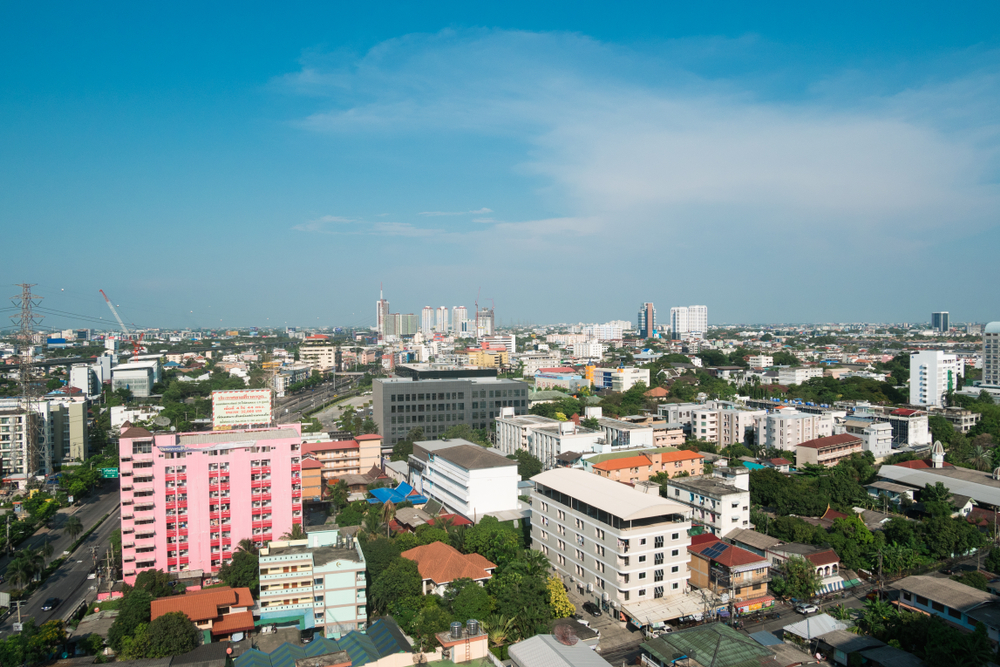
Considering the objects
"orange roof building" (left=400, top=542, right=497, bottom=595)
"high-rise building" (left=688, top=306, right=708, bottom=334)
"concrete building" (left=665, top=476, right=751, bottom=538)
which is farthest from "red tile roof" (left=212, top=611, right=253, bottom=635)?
"high-rise building" (left=688, top=306, right=708, bottom=334)

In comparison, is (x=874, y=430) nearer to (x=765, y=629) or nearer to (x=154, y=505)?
(x=765, y=629)

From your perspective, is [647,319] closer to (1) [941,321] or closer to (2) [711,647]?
(1) [941,321]

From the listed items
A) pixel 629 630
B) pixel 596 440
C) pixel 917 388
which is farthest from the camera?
pixel 917 388

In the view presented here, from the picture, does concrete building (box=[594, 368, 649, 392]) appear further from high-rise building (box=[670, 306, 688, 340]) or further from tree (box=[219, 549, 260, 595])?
high-rise building (box=[670, 306, 688, 340])

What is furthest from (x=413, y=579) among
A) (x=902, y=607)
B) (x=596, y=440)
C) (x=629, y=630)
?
(x=596, y=440)

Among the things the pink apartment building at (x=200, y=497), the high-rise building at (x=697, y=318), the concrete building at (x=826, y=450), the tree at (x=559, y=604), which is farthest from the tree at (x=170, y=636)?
the high-rise building at (x=697, y=318)

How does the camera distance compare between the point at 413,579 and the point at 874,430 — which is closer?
the point at 413,579

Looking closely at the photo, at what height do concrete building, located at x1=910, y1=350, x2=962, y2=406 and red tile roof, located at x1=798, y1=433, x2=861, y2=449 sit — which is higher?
concrete building, located at x1=910, y1=350, x2=962, y2=406
